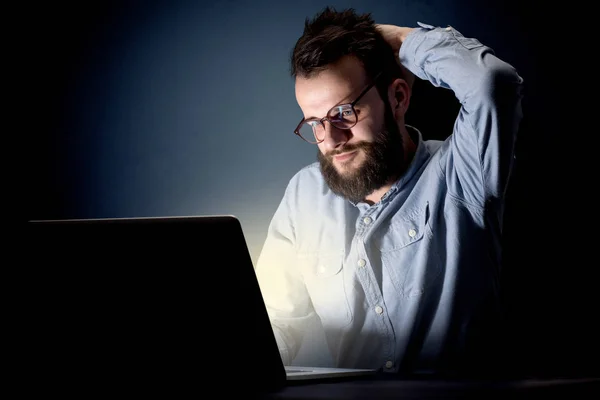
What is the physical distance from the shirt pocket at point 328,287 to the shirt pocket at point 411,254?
6.5 inches

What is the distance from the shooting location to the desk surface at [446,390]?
62 centimetres

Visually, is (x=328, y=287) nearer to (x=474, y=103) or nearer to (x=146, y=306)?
(x=474, y=103)

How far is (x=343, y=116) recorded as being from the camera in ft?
5.55

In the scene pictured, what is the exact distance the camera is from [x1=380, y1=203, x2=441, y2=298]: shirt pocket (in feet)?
5.19

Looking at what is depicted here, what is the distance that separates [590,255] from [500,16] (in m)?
0.80

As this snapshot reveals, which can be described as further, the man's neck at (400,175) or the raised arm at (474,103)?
the man's neck at (400,175)

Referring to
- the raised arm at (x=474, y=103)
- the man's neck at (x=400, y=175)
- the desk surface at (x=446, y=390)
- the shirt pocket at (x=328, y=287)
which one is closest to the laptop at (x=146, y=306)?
the desk surface at (x=446, y=390)

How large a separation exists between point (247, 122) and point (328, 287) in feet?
2.32

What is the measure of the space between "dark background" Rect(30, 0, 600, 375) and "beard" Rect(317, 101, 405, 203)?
0.62ft

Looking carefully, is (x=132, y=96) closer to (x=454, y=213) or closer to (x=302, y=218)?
(x=302, y=218)

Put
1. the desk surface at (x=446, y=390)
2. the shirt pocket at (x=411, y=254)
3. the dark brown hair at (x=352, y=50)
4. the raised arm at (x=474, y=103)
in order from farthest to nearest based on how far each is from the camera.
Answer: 1. the dark brown hair at (x=352, y=50)
2. the shirt pocket at (x=411, y=254)
3. the raised arm at (x=474, y=103)
4. the desk surface at (x=446, y=390)

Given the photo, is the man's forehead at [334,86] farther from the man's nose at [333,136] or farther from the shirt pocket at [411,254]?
the shirt pocket at [411,254]

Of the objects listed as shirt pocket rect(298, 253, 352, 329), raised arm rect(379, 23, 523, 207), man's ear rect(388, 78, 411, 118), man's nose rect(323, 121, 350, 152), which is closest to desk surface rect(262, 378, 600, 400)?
raised arm rect(379, 23, 523, 207)

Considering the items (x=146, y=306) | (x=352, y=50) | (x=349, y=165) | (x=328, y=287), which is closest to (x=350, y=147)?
(x=349, y=165)
